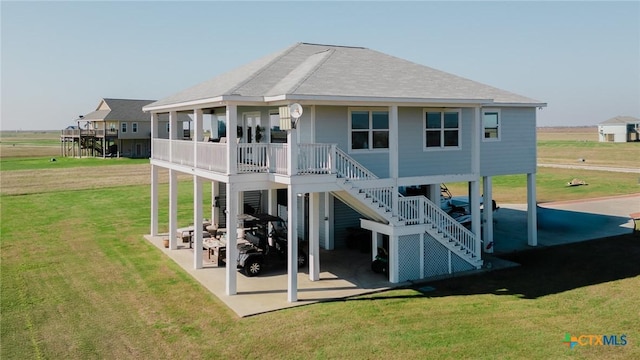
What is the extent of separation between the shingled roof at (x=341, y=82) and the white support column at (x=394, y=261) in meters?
4.46

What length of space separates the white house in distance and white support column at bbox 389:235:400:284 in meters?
0.03

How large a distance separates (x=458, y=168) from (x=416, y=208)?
3.72 metres

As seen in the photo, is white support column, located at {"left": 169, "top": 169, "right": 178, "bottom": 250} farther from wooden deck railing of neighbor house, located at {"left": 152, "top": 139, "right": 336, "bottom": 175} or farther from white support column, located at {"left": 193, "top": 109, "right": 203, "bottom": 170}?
wooden deck railing of neighbor house, located at {"left": 152, "top": 139, "right": 336, "bottom": 175}

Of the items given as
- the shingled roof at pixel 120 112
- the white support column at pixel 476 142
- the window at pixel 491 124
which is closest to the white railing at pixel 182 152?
the white support column at pixel 476 142

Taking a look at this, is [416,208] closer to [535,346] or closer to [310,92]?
[310,92]

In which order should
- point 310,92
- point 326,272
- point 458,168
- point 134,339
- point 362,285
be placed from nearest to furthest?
point 134,339, point 310,92, point 362,285, point 326,272, point 458,168

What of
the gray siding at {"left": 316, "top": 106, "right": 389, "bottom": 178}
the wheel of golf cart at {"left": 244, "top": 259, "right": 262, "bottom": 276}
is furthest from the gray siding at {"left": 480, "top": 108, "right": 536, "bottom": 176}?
the wheel of golf cart at {"left": 244, "top": 259, "right": 262, "bottom": 276}

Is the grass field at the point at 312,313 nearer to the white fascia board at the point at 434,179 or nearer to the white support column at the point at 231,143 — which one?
the white fascia board at the point at 434,179

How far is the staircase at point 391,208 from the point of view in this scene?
15617 millimetres

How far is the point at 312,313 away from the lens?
1334 cm

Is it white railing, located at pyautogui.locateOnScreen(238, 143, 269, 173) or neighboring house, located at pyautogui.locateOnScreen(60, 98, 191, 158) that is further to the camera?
neighboring house, located at pyautogui.locateOnScreen(60, 98, 191, 158)

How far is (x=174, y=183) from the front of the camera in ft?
66.8

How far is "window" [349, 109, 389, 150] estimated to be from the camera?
1738cm

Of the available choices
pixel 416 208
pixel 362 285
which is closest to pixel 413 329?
pixel 362 285
